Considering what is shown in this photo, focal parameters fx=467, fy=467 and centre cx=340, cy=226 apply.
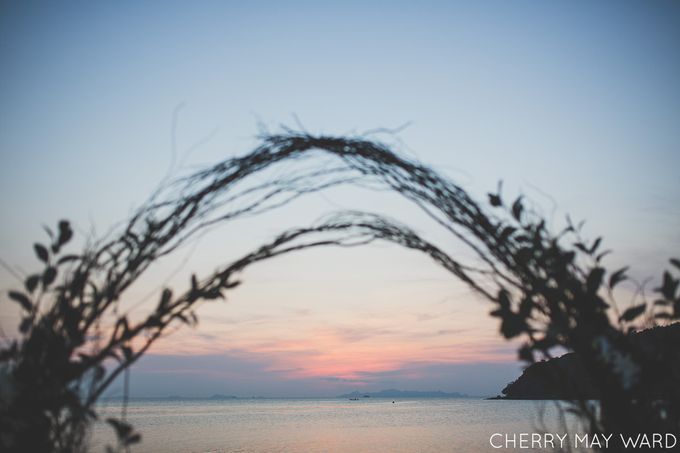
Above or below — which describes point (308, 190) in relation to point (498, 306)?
above

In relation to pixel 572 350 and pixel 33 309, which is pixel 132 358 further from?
pixel 572 350

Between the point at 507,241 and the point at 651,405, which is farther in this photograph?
the point at 507,241

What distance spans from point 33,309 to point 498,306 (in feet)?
4.23

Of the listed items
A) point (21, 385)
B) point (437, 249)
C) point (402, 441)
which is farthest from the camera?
point (402, 441)

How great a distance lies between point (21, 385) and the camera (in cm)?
120

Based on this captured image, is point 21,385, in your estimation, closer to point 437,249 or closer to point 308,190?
point 308,190

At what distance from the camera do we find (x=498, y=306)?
4.30 feet

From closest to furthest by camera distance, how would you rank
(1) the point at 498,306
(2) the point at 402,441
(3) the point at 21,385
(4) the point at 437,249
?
(3) the point at 21,385
(1) the point at 498,306
(4) the point at 437,249
(2) the point at 402,441

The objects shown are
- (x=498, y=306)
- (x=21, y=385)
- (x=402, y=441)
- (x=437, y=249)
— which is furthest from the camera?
(x=402, y=441)

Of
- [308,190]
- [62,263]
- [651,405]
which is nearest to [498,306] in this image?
[651,405]

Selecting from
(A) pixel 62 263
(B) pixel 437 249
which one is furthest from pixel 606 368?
(A) pixel 62 263

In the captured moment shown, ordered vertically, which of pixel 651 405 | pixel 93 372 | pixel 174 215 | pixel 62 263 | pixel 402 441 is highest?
pixel 174 215

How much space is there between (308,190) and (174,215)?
0.42m

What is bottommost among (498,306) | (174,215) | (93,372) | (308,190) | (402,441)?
(402,441)
